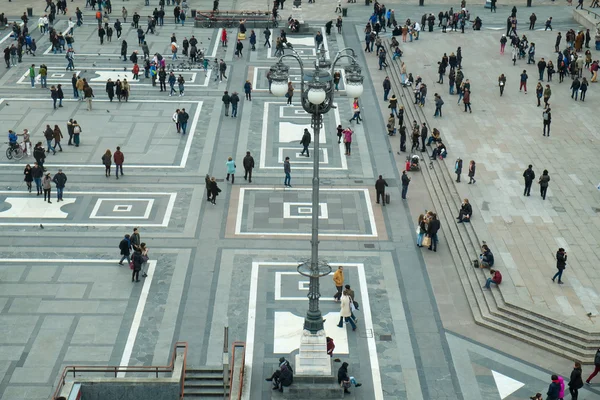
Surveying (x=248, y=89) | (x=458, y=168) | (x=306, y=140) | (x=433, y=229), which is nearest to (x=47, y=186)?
(x=306, y=140)

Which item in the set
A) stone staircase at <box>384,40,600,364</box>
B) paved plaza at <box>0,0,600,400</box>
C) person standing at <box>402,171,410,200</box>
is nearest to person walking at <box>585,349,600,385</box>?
paved plaza at <box>0,0,600,400</box>

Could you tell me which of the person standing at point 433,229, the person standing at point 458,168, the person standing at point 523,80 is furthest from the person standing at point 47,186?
the person standing at point 523,80

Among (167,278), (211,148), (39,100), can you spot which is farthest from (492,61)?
(167,278)

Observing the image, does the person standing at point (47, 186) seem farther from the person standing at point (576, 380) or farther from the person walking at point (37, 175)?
the person standing at point (576, 380)

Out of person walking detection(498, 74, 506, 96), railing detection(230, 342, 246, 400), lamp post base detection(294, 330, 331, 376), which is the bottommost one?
railing detection(230, 342, 246, 400)

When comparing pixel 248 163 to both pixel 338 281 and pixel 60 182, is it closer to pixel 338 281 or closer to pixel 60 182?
pixel 60 182

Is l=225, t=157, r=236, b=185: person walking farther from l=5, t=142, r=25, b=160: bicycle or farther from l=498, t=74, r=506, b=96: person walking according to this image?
l=498, t=74, r=506, b=96: person walking
